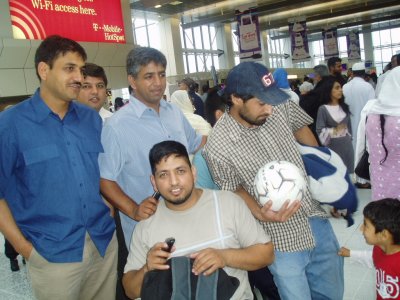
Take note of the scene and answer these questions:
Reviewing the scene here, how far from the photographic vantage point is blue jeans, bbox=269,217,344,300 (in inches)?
86.0

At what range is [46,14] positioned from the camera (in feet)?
30.8

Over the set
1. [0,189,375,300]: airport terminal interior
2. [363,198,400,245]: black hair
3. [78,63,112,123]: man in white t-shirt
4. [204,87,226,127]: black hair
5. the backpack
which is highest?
[78,63,112,123]: man in white t-shirt

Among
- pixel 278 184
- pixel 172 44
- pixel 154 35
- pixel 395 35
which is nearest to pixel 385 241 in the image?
pixel 278 184

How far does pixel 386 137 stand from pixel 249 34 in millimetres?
13730

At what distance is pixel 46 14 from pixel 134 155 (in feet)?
27.6

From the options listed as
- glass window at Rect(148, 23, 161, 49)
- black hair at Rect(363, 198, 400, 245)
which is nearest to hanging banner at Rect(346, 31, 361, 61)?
glass window at Rect(148, 23, 161, 49)

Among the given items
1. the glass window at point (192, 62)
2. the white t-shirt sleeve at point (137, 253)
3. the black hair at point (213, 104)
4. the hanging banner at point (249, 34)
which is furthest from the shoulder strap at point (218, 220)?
the glass window at point (192, 62)

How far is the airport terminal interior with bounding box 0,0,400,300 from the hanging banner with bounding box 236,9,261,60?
0.11 m

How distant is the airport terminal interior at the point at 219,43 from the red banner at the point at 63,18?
0.35 m

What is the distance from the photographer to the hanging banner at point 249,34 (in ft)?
51.0

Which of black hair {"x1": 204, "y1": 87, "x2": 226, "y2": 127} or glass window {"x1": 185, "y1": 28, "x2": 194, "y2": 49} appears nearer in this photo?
black hair {"x1": 204, "y1": 87, "x2": 226, "y2": 127}

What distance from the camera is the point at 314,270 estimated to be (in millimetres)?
2318

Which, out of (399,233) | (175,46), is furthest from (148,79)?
(175,46)

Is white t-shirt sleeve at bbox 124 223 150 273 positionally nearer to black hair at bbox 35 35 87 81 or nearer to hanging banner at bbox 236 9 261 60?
black hair at bbox 35 35 87 81
